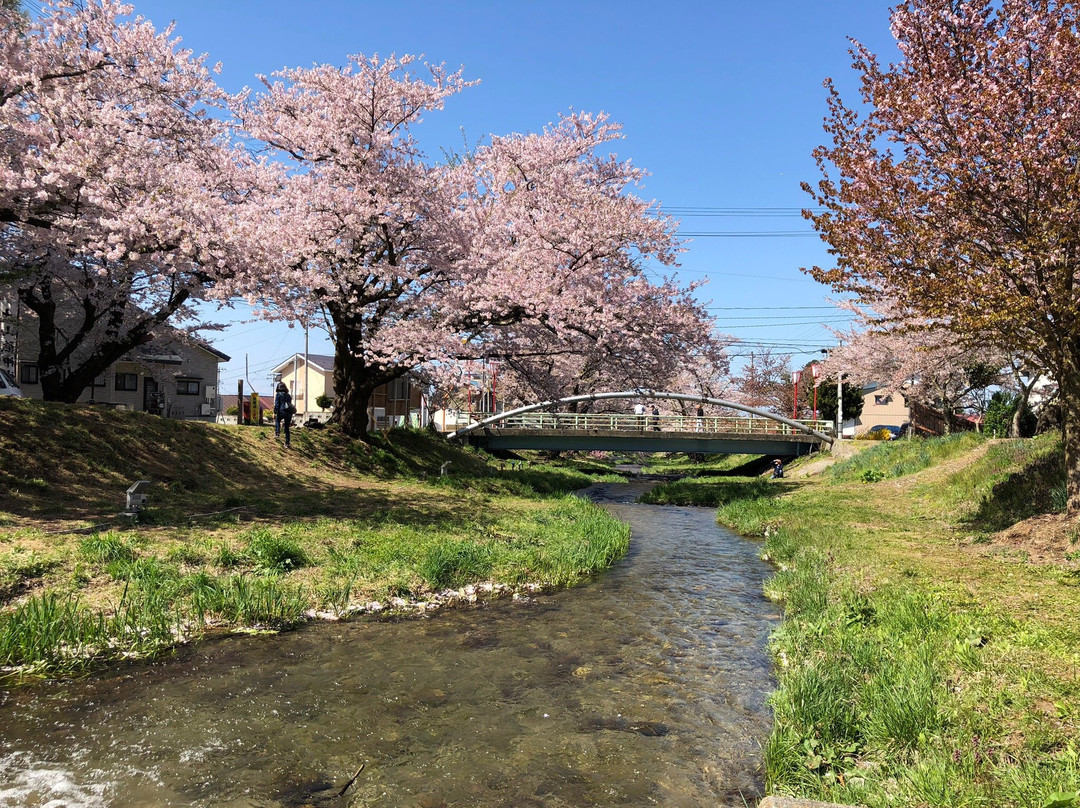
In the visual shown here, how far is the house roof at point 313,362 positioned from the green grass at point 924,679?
62541 millimetres

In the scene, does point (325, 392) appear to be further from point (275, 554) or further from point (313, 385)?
point (275, 554)

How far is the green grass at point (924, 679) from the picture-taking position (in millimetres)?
5004

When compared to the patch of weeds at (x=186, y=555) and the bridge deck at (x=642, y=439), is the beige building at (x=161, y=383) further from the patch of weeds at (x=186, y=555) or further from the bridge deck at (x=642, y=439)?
the patch of weeds at (x=186, y=555)

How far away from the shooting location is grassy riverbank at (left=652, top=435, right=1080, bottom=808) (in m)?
5.09

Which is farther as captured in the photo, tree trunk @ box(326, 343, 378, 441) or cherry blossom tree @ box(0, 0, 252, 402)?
tree trunk @ box(326, 343, 378, 441)

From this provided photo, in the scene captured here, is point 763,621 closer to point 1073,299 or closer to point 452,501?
point 1073,299

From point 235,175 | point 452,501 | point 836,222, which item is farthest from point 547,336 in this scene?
point 836,222

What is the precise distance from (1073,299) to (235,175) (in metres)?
21.8

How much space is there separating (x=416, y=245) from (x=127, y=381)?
1449 inches

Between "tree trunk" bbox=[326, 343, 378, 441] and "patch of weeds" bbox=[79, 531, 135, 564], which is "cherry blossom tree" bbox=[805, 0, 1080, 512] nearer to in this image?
"patch of weeds" bbox=[79, 531, 135, 564]

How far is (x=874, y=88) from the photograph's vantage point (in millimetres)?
12805

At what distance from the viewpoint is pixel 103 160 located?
51.9ft

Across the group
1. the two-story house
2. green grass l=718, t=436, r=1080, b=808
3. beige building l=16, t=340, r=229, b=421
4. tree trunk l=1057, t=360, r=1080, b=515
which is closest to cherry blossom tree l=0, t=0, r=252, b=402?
the two-story house

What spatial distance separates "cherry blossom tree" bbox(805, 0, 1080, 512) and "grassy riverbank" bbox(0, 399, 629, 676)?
794 cm
